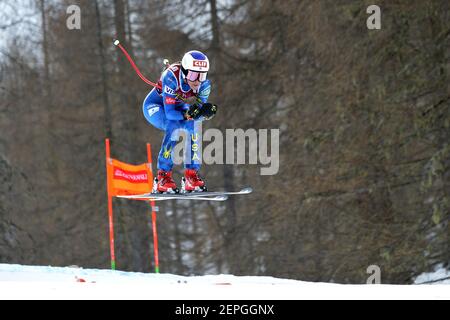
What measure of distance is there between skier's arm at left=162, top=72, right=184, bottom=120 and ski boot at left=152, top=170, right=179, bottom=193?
1068mm

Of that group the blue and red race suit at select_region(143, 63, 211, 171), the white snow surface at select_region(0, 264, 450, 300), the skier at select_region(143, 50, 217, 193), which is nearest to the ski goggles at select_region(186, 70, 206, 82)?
the skier at select_region(143, 50, 217, 193)

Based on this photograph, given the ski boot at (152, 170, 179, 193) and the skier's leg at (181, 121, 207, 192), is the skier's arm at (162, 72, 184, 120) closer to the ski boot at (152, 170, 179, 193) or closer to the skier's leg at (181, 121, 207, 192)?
the skier's leg at (181, 121, 207, 192)

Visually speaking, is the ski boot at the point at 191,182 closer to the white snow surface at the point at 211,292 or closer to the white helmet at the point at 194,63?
the white snow surface at the point at 211,292

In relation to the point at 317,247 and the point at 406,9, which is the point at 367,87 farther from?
the point at 317,247

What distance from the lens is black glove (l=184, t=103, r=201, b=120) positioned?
28.7 feet

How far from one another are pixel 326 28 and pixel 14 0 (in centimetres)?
1155

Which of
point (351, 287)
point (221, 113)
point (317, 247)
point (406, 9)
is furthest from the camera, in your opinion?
point (221, 113)

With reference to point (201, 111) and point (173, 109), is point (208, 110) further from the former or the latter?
point (173, 109)

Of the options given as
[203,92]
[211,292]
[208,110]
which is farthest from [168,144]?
[211,292]

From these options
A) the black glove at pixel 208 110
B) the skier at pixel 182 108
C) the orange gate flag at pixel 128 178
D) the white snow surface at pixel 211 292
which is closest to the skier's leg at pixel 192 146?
the skier at pixel 182 108

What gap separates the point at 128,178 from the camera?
48.4 ft

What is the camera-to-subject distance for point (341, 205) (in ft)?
62.0

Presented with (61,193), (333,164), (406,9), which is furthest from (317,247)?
(61,193)

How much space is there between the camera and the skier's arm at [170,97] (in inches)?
350
